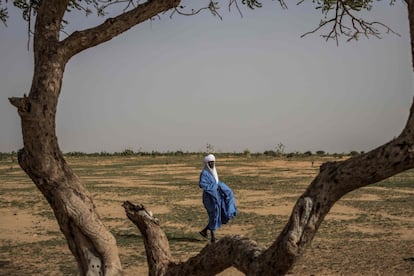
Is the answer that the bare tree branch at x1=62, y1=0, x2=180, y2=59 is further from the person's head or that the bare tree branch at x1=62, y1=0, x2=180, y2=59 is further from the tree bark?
the person's head

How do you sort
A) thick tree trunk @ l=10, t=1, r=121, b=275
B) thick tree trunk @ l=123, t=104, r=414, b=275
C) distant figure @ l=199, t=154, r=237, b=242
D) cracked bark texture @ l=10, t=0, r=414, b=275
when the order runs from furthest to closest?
distant figure @ l=199, t=154, r=237, b=242, thick tree trunk @ l=10, t=1, r=121, b=275, cracked bark texture @ l=10, t=0, r=414, b=275, thick tree trunk @ l=123, t=104, r=414, b=275

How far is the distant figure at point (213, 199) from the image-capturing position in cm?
1285

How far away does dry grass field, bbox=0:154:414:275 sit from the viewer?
1088cm

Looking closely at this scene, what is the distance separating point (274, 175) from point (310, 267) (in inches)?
892

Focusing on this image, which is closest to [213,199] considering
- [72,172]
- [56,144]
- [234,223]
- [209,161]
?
[209,161]

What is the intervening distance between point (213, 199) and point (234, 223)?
10.5 feet

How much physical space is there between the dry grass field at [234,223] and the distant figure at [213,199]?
1.86 ft

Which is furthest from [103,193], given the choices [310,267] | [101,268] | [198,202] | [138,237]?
[101,268]

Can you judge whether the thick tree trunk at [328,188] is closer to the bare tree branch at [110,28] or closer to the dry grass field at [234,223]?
the bare tree branch at [110,28]

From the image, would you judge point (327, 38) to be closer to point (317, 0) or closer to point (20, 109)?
point (317, 0)

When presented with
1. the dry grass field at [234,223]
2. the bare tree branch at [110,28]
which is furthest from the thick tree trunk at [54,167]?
the dry grass field at [234,223]

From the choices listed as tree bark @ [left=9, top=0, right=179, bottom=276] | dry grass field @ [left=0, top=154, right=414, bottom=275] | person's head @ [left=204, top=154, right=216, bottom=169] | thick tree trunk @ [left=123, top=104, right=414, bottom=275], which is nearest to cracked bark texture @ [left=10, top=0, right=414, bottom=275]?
tree bark @ [left=9, top=0, right=179, bottom=276]

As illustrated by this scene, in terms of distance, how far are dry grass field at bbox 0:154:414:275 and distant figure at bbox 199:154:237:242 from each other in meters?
0.57

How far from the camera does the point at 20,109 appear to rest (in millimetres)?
7160
